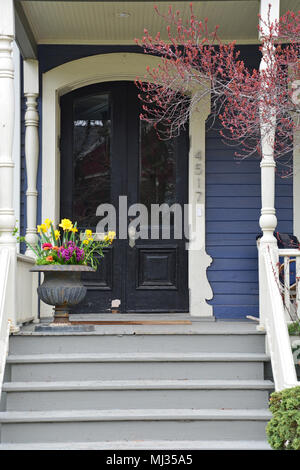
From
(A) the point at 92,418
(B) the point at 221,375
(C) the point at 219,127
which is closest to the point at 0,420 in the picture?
(A) the point at 92,418

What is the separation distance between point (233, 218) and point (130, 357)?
97.7 inches

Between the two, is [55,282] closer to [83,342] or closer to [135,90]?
[83,342]

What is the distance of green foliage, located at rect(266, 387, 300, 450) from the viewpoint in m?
3.75

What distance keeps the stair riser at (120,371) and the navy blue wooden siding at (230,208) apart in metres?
1.92

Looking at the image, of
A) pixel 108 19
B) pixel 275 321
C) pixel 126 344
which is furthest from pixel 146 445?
pixel 108 19

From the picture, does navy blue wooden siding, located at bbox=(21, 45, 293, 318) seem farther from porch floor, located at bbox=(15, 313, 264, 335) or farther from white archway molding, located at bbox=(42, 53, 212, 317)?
porch floor, located at bbox=(15, 313, 264, 335)

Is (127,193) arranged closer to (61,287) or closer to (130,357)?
(61,287)

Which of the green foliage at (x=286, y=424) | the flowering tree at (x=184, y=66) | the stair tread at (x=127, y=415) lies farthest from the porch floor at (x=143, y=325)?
the flowering tree at (x=184, y=66)

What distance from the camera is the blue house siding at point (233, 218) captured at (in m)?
6.76

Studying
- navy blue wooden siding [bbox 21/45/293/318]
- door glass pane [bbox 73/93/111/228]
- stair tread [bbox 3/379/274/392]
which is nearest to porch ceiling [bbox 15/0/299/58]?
navy blue wooden siding [bbox 21/45/293/318]

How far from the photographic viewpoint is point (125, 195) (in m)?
6.92

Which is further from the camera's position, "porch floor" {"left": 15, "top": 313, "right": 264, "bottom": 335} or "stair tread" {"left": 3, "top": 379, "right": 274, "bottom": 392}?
"porch floor" {"left": 15, "top": 313, "right": 264, "bottom": 335}

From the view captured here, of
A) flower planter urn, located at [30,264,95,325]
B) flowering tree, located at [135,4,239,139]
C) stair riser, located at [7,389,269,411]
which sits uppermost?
flowering tree, located at [135,4,239,139]

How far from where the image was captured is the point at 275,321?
4.76 m
